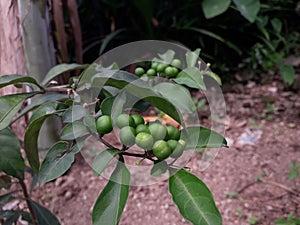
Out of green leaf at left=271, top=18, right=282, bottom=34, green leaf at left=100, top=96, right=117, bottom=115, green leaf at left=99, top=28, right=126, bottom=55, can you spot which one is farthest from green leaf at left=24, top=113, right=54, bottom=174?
green leaf at left=271, top=18, right=282, bottom=34

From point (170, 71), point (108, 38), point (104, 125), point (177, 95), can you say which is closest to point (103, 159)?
point (104, 125)

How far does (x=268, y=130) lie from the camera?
1.79 meters

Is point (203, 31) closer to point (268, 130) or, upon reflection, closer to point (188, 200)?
point (268, 130)

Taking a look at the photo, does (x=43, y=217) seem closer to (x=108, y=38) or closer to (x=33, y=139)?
(x=33, y=139)

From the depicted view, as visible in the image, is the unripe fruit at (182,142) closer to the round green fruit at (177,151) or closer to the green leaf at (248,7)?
the round green fruit at (177,151)

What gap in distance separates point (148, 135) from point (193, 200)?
100mm

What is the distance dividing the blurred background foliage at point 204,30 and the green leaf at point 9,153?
153 cm

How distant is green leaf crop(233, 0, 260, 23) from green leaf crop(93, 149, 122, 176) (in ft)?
5.64

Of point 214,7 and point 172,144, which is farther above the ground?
point 172,144

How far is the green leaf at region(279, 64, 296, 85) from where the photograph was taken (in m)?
2.05

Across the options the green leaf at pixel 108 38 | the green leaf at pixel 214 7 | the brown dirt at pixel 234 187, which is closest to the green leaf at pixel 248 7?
the green leaf at pixel 214 7

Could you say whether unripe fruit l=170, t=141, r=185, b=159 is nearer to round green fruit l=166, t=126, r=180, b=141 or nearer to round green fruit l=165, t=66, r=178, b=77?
round green fruit l=166, t=126, r=180, b=141

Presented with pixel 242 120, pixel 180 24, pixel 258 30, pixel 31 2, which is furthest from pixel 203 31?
pixel 31 2

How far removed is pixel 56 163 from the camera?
54 centimetres
